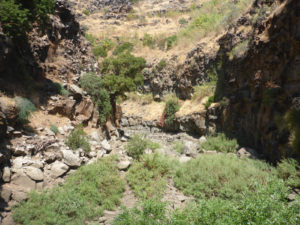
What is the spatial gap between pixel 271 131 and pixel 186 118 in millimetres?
7301

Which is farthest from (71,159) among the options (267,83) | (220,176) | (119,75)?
(267,83)

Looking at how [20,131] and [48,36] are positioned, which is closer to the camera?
[20,131]

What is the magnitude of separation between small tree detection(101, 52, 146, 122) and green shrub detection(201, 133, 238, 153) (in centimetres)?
650

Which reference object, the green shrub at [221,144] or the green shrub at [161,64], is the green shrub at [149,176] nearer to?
the green shrub at [221,144]

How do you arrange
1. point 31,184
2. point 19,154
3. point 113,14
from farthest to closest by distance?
A: point 113,14, point 19,154, point 31,184

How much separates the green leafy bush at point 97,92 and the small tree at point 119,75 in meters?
0.76

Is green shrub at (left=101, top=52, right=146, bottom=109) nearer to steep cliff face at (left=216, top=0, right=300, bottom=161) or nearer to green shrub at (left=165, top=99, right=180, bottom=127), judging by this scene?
green shrub at (left=165, top=99, right=180, bottom=127)

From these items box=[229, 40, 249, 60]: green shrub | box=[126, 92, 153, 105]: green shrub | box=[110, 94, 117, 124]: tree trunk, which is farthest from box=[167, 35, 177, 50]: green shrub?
box=[229, 40, 249, 60]: green shrub

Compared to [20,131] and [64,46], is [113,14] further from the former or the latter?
[20,131]

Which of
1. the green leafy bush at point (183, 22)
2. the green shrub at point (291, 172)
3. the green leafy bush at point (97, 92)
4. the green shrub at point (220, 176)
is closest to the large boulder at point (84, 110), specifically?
the green leafy bush at point (97, 92)

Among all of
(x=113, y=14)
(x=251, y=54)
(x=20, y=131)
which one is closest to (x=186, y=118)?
(x=251, y=54)

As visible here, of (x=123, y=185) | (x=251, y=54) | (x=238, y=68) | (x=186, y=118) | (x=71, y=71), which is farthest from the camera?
(x=186, y=118)

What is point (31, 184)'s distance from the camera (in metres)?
5.66

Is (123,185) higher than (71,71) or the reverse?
the reverse
